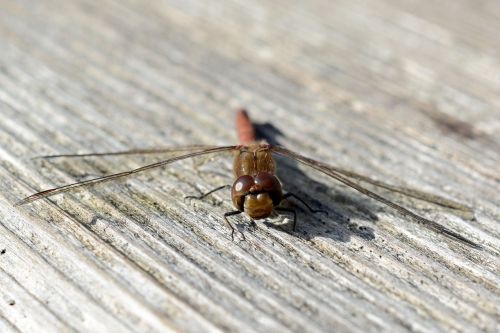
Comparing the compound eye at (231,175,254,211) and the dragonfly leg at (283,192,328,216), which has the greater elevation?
the dragonfly leg at (283,192,328,216)

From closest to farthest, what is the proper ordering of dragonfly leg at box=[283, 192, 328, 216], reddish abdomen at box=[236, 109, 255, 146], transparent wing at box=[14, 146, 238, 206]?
transparent wing at box=[14, 146, 238, 206] < dragonfly leg at box=[283, 192, 328, 216] < reddish abdomen at box=[236, 109, 255, 146]

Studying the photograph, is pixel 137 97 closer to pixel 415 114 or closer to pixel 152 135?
pixel 152 135

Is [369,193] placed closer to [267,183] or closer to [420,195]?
[420,195]

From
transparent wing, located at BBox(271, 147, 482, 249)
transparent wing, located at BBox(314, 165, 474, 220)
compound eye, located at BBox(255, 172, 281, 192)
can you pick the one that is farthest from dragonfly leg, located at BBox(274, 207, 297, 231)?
transparent wing, located at BBox(314, 165, 474, 220)

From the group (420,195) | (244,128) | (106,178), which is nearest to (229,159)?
(244,128)

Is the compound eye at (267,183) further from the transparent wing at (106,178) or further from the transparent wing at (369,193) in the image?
the transparent wing at (106,178)

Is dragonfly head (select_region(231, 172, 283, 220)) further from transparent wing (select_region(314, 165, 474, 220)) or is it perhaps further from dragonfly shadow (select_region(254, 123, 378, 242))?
transparent wing (select_region(314, 165, 474, 220))
